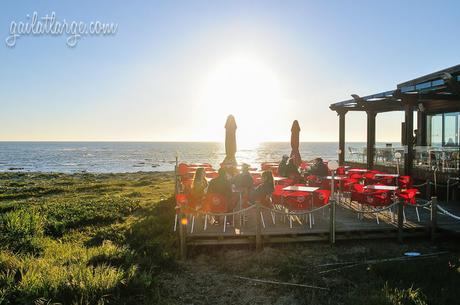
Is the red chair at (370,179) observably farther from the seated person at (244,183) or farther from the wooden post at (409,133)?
the seated person at (244,183)

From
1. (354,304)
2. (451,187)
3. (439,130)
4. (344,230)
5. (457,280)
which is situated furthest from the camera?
(439,130)

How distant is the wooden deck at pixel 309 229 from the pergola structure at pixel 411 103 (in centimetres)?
403

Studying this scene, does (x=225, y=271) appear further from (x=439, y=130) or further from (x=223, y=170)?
(x=439, y=130)

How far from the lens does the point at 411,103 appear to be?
1262cm

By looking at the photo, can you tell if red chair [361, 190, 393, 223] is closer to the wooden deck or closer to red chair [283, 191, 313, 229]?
the wooden deck

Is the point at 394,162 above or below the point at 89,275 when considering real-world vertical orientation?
above

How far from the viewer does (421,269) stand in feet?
21.9

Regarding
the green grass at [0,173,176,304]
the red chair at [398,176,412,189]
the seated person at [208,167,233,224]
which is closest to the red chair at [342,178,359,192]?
the red chair at [398,176,412,189]

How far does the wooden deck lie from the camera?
8023 millimetres

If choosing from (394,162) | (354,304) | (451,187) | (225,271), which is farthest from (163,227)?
(394,162)

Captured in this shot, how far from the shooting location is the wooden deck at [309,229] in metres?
8.02

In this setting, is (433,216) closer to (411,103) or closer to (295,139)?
(411,103)

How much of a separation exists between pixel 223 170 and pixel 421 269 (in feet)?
15.2

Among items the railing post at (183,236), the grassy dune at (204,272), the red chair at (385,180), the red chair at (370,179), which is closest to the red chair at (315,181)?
the red chair at (370,179)
